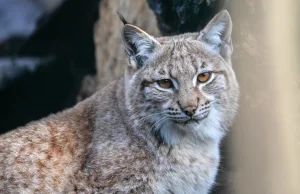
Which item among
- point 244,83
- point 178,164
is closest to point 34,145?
point 178,164

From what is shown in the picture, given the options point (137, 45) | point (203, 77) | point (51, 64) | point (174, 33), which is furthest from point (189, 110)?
point (51, 64)

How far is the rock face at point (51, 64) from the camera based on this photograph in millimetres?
9789

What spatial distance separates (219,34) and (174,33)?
5.72ft

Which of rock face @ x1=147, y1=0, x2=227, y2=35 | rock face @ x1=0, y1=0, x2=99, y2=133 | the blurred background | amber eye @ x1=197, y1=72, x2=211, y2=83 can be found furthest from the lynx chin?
rock face @ x1=0, y1=0, x2=99, y2=133

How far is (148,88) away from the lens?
5.89 m

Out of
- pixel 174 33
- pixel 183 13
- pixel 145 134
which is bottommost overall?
pixel 145 134

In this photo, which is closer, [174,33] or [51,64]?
[174,33]

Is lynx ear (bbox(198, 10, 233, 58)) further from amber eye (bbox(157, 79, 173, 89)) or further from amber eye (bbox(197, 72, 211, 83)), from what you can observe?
amber eye (bbox(157, 79, 173, 89))

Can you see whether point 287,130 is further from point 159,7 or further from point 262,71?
point 159,7

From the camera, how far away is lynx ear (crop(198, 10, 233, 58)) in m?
5.96

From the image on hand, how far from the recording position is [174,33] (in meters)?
7.75

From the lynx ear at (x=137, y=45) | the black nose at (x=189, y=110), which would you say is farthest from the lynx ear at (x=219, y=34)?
the black nose at (x=189, y=110)

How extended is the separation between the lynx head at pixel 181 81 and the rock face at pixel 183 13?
99 centimetres

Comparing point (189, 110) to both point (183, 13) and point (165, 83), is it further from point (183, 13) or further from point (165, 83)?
A: point (183, 13)
